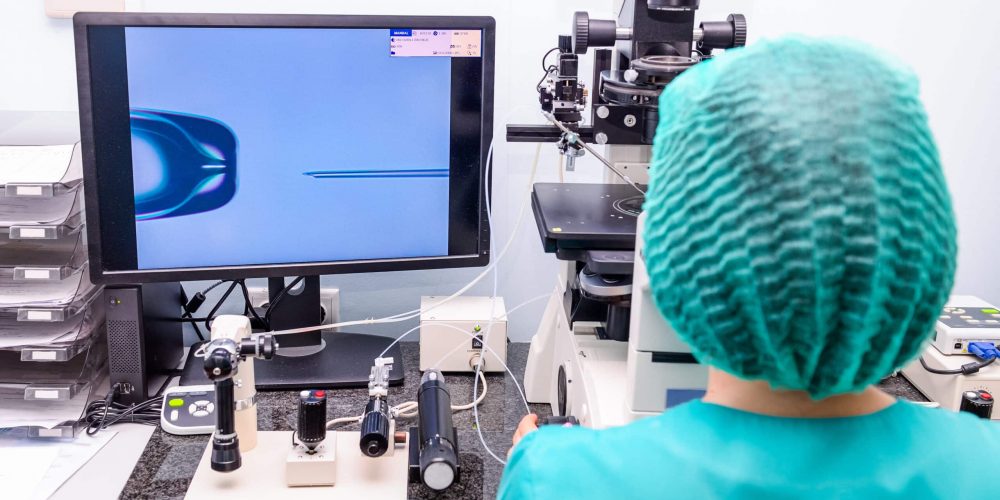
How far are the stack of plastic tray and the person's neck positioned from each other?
3.64 ft

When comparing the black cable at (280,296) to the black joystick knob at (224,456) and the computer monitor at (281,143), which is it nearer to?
the computer monitor at (281,143)

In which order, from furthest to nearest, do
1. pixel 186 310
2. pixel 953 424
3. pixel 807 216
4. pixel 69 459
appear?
pixel 186 310
pixel 69 459
pixel 953 424
pixel 807 216

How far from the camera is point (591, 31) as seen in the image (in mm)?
1378

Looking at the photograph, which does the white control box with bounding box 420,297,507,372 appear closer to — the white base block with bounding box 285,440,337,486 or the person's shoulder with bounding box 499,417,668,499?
the white base block with bounding box 285,440,337,486

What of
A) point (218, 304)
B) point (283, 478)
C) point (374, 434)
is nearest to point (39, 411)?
point (218, 304)

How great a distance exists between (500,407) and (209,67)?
724 mm

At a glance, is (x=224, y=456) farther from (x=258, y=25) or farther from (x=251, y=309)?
(x=258, y=25)

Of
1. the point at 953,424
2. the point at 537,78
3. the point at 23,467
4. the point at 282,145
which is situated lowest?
the point at 23,467

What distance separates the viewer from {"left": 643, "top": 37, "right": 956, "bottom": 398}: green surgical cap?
0.61m

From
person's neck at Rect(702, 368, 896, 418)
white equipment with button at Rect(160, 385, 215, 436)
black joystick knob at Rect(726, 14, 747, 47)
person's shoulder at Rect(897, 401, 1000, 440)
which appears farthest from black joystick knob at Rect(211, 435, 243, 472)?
black joystick knob at Rect(726, 14, 747, 47)

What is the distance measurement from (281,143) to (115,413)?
1.69ft

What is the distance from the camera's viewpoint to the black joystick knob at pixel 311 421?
1.24m

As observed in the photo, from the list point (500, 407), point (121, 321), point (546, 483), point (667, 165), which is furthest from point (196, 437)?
point (667, 165)

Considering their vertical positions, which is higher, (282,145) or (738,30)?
(738,30)
